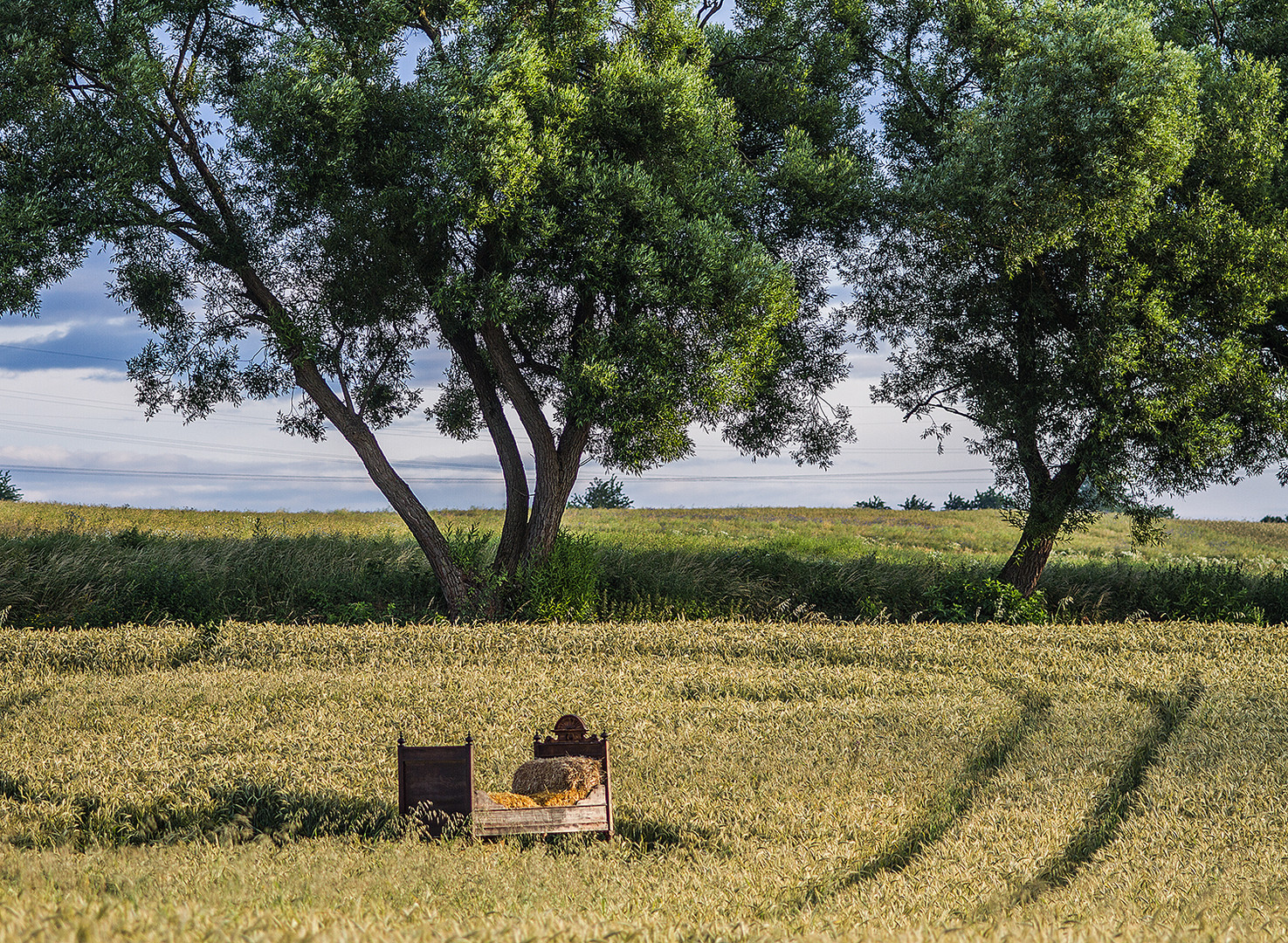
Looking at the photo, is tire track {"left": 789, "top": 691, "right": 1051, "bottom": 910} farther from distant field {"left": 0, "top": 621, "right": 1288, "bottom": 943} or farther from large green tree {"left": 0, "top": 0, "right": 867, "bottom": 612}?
large green tree {"left": 0, "top": 0, "right": 867, "bottom": 612}

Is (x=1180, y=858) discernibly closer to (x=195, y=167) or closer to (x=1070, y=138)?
(x=1070, y=138)

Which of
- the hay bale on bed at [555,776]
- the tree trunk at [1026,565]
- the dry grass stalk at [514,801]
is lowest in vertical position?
the dry grass stalk at [514,801]

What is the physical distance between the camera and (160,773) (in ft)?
18.7

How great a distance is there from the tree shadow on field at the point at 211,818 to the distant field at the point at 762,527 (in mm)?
9212

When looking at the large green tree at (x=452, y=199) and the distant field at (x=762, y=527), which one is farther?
the distant field at (x=762, y=527)

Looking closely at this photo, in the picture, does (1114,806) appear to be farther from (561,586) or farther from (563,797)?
(561,586)

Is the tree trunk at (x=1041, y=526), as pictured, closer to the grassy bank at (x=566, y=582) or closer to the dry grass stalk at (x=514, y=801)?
the grassy bank at (x=566, y=582)

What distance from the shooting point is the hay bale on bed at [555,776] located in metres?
5.02

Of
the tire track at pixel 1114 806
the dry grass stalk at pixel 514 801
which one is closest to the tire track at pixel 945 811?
the tire track at pixel 1114 806

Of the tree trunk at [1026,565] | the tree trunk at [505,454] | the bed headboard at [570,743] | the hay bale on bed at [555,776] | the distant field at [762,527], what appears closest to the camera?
the hay bale on bed at [555,776]

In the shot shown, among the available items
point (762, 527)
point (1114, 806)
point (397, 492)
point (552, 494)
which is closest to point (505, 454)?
point (552, 494)

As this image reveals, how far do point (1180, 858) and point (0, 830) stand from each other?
607 cm

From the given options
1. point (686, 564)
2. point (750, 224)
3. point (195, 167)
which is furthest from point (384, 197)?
point (686, 564)

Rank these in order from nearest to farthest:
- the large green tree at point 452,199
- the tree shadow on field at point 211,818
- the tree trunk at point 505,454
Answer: the tree shadow on field at point 211,818, the large green tree at point 452,199, the tree trunk at point 505,454
